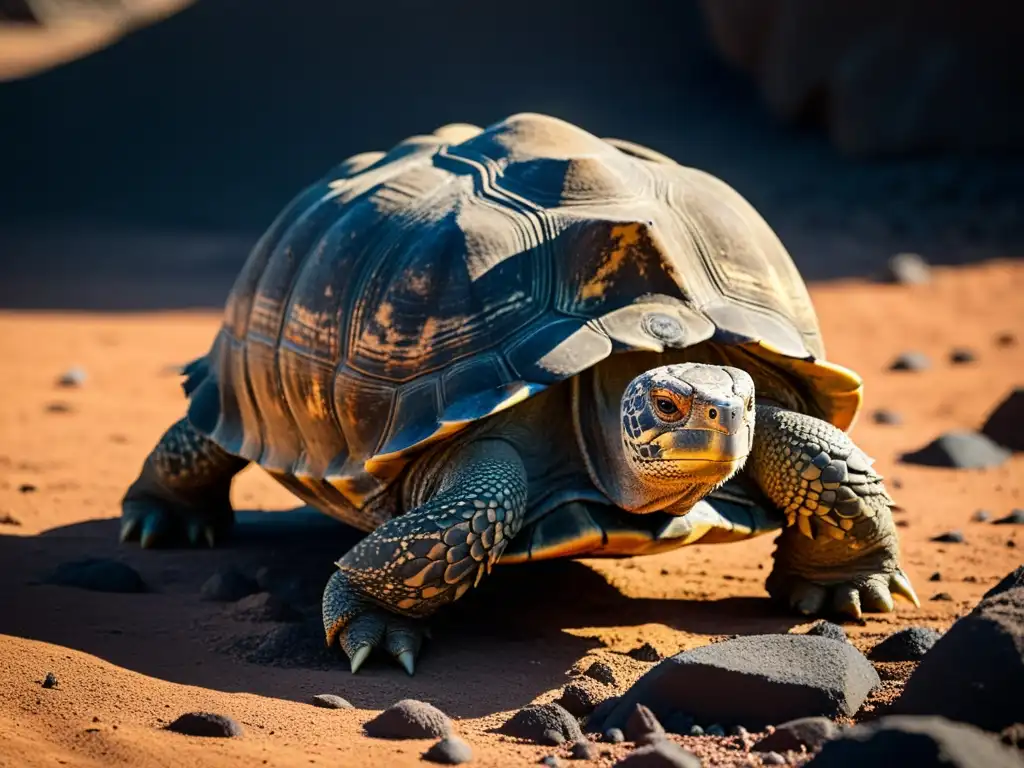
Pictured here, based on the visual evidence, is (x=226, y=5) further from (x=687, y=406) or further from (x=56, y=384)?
(x=687, y=406)

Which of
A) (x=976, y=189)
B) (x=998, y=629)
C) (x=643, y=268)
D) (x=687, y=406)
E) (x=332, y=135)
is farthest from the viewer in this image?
(x=332, y=135)

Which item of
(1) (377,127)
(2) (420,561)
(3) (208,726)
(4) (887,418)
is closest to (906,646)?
(2) (420,561)

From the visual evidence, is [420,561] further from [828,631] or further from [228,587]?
[828,631]

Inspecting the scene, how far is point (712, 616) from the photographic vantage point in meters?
4.76

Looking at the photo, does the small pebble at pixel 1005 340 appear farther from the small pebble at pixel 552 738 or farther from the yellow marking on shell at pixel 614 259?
the small pebble at pixel 552 738

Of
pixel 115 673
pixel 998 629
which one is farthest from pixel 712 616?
pixel 115 673

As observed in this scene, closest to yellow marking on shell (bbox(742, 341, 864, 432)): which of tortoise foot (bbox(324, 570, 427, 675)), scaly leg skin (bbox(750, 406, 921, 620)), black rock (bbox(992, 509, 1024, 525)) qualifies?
scaly leg skin (bbox(750, 406, 921, 620))

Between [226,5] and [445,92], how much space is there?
411 cm

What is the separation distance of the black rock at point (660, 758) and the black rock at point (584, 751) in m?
0.16

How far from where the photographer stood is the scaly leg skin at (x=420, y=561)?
4078 mm

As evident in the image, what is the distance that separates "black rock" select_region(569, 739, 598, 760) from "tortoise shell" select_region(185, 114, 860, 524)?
1.20m

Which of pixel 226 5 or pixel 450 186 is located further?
pixel 226 5

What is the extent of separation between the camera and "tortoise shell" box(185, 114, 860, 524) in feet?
14.5

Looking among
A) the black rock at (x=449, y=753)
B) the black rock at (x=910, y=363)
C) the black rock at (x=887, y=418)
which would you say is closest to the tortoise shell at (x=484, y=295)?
the black rock at (x=449, y=753)
